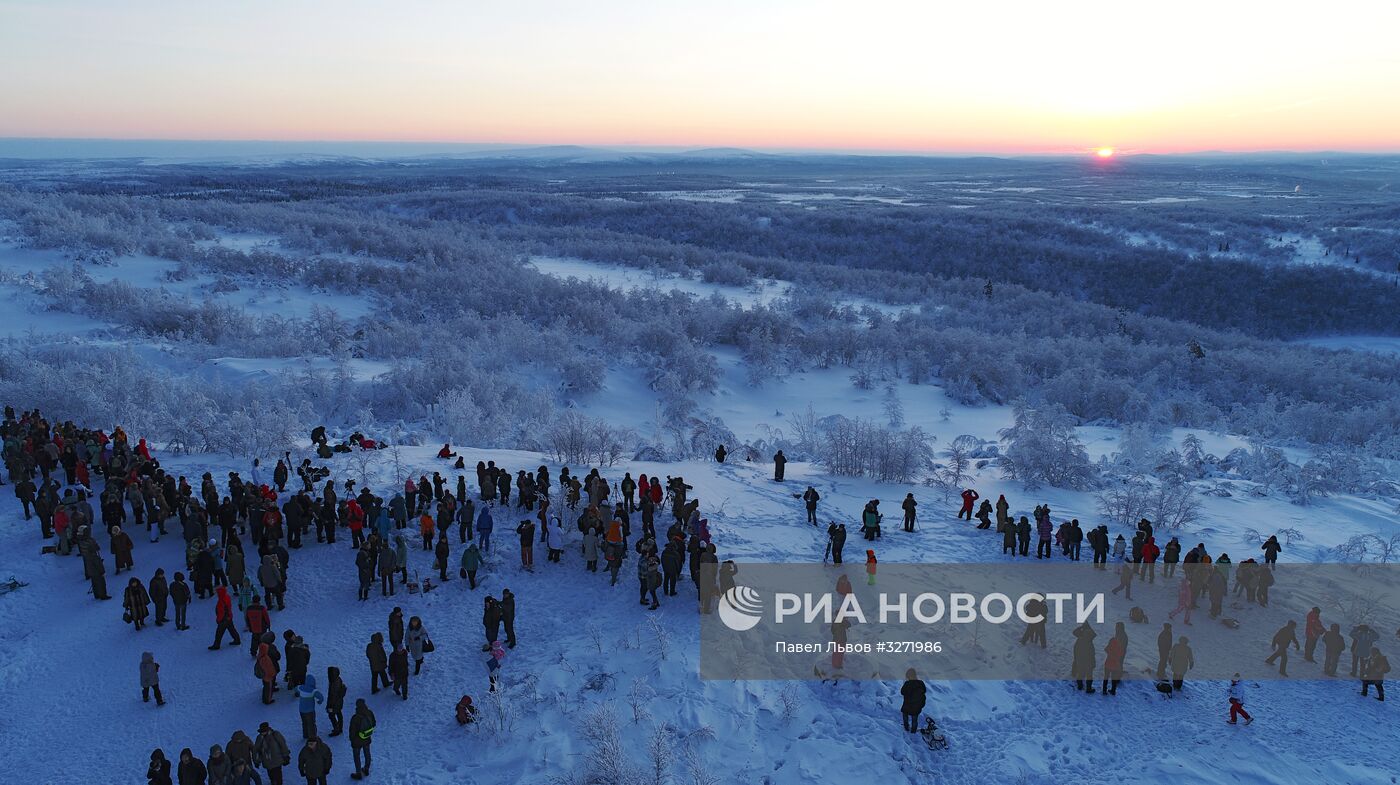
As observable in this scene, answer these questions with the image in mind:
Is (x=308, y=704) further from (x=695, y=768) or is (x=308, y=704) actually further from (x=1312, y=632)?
(x=1312, y=632)

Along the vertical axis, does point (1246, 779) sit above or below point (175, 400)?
below

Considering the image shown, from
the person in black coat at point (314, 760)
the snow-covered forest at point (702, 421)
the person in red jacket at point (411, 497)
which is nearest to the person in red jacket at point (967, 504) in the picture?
the snow-covered forest at point (702, 421)

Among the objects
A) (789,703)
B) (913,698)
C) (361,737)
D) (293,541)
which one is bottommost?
(789,703)

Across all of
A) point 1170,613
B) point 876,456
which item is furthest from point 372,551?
point 1170,613

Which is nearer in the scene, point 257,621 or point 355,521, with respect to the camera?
point 257,621

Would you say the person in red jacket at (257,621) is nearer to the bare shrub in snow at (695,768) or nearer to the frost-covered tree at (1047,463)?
the bare shrub in snow at (695,768)

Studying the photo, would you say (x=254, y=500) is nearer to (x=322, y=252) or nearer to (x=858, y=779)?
(x=858, y=779)

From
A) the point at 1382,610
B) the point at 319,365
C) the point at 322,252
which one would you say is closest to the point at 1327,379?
the point at 1382,610
